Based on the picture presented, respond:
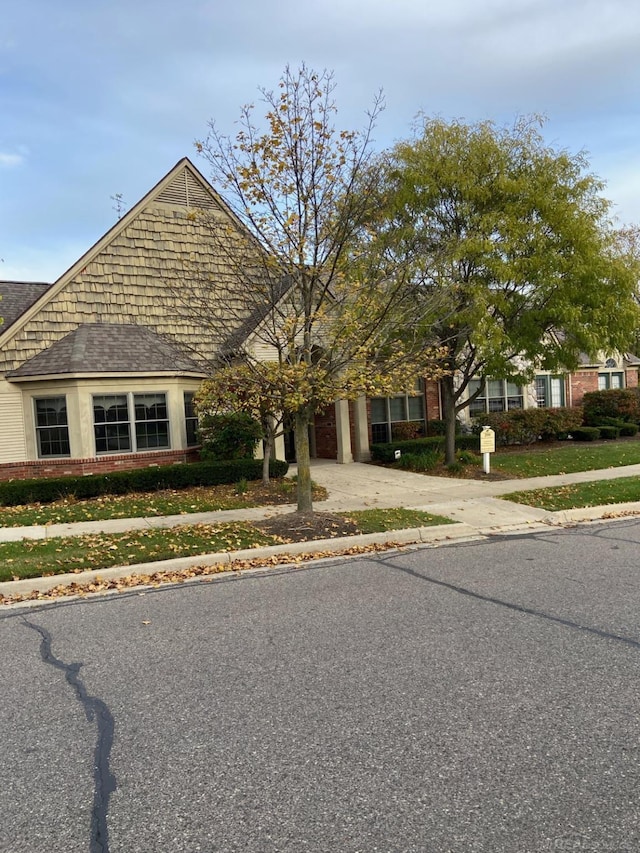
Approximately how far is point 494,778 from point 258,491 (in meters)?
10.8

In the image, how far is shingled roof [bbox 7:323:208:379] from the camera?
50.4 ft

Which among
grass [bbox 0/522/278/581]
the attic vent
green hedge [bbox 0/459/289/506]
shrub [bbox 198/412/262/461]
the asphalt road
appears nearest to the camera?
the asphalt road

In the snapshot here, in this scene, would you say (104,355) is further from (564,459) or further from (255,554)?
(564,459)

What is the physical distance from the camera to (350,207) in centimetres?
956

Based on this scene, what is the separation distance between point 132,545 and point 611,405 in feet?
67.4

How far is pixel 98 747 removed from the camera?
12.2 feet

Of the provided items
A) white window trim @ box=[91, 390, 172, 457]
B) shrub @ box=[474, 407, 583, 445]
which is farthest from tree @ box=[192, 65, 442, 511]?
shrub @ box=[474, 407, 583, 445]

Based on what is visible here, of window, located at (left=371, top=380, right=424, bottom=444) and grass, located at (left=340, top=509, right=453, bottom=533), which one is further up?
window, located at (left=371, top=380, right=424, bottom=444)

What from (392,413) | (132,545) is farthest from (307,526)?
(392,413)

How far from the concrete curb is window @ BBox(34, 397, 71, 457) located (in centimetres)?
847

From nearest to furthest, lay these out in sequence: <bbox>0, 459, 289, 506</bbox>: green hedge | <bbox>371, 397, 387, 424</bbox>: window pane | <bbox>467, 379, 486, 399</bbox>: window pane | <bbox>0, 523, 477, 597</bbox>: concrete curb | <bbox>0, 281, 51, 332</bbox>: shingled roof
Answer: <bbox>0, 523, 477, 597</bbox>: concrete curb → <bbox>0, 459, 289, 506</bbox>: green hedge → <bbox>0, 281, 51, 332</bbox>: shingled roof → <bbox>371, 397, 387, 424</bbox>: window pane → <bbox>467, 379, 486, 399</bbox>: window pane

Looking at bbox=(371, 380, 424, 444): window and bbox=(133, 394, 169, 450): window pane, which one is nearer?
bbox=(133, 394, 169, 450): window pane

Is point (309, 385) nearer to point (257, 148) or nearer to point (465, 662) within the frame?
point (257, 148)

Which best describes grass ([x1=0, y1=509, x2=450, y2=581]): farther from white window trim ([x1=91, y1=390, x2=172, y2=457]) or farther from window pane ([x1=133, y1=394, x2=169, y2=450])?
window pane ([x1=133, y1=394, x2=169, y2=450])
